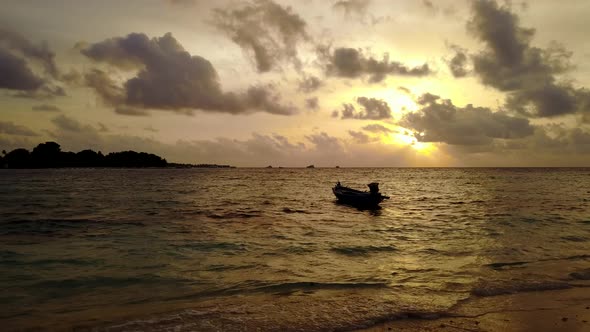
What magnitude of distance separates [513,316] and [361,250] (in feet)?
28.5

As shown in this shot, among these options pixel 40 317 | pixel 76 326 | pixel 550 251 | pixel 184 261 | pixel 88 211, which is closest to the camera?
pixel 76 326

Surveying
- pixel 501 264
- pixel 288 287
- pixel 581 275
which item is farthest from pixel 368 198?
pixel 288 287

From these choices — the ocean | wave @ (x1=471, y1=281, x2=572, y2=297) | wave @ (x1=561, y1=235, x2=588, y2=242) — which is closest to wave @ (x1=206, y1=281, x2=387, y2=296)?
the ocean

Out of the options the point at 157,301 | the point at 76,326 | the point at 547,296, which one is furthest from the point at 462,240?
the point at 76,326

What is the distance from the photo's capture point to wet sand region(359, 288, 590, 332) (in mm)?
7891

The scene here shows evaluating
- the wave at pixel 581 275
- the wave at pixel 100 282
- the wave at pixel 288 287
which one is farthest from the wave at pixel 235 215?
the wave at pixel 581 275

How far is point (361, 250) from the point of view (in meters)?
17.0

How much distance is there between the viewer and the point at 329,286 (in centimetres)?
1139

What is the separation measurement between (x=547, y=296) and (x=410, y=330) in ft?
16.3

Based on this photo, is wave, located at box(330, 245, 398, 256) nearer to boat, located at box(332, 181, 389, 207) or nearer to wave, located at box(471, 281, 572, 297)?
wave, located at box(471, 281, 572, 297)

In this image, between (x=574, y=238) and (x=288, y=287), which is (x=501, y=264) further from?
(x=574, y=238)

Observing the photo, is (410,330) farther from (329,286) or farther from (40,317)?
(40,317)

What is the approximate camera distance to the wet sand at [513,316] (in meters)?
7.89

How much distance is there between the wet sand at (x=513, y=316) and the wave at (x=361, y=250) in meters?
6.83
